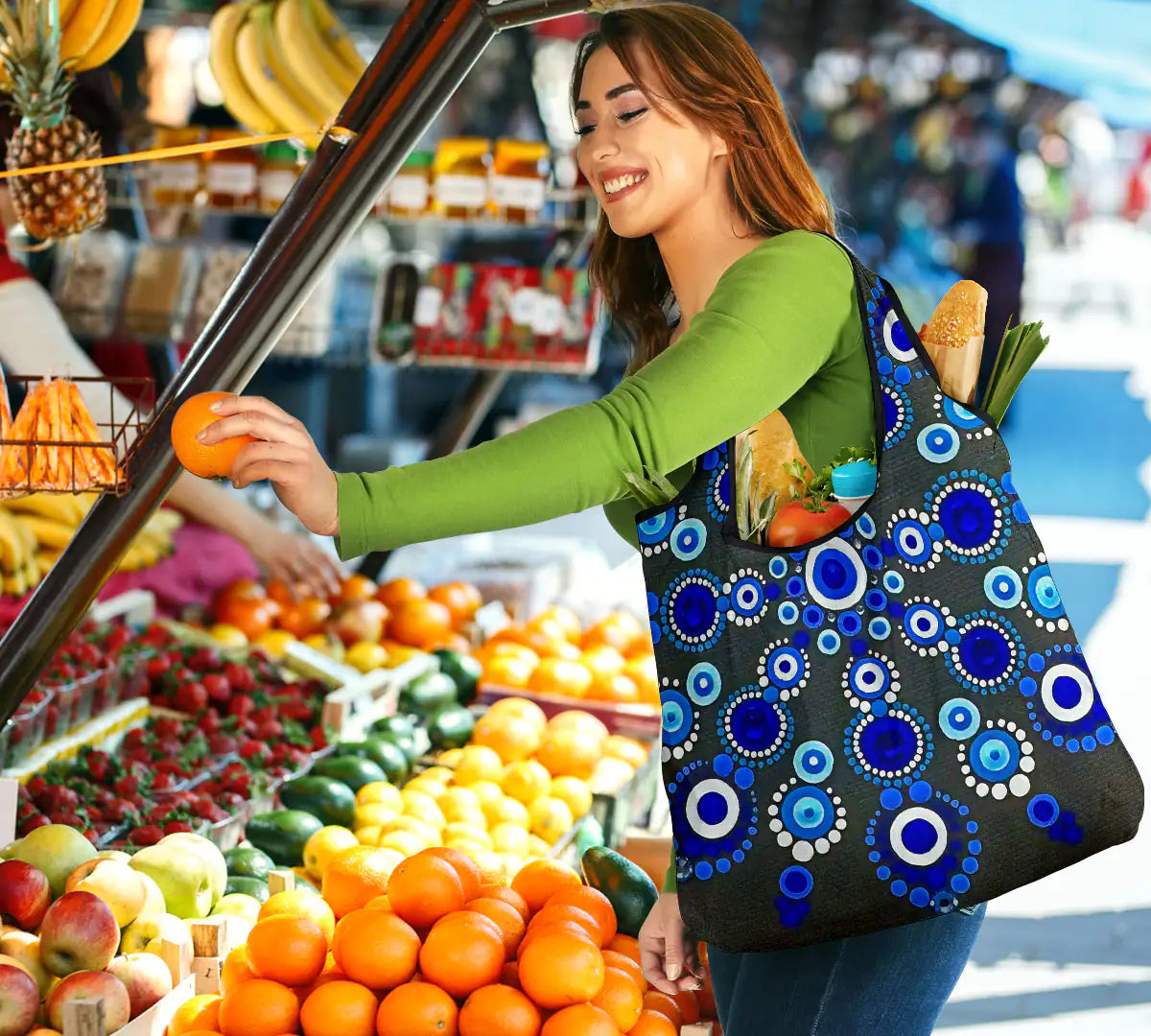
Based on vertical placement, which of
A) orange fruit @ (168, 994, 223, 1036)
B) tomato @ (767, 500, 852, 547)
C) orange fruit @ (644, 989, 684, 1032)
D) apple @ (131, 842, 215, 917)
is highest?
tomato @ (767, 500, 852, 547)

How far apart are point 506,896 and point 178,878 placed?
567mm

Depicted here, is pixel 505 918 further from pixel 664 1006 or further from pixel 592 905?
pixel 664 1006

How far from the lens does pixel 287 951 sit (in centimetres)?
195

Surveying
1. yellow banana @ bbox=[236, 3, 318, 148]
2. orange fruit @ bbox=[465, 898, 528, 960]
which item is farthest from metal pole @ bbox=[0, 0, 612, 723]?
yellow banana @ bbox=[236, 3, 318, 148]

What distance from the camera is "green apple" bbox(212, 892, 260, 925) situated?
7.48 ft

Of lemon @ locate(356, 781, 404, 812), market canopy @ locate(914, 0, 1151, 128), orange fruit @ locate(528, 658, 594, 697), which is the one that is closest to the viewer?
lemon @ locate(356, 781, 404, 812)

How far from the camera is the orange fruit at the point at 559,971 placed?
6.19 ft

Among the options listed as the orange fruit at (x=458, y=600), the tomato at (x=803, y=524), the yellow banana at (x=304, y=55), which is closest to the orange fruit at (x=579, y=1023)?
the tomato at (x=803, y=524)

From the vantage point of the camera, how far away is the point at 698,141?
1.59 meters

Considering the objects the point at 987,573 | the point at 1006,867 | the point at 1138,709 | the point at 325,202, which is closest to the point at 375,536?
the point at 987,573

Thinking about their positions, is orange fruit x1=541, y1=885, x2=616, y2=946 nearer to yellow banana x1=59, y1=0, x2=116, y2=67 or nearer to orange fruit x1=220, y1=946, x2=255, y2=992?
orange fruit x1=220, y1=946, x2=255, y2=992

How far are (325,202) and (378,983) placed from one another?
1.08m

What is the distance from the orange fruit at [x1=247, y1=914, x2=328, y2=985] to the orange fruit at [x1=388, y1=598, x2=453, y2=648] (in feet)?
7.05

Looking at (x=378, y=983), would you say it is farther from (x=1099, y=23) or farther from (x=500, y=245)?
(x=1099, y=23)
